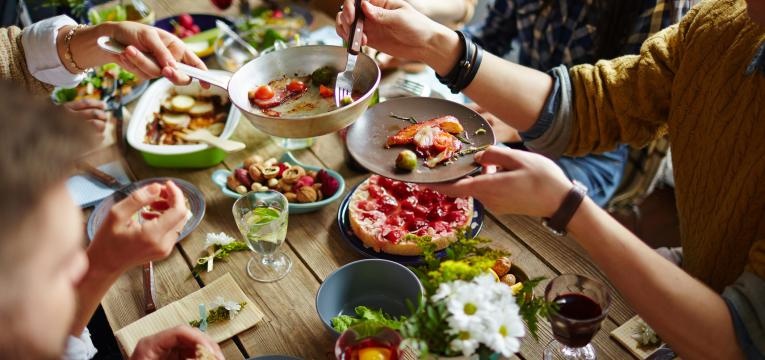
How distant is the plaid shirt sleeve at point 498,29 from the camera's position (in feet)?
7.63

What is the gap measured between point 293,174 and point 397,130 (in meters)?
0.32

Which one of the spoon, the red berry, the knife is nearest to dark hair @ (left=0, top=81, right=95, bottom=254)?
the knife

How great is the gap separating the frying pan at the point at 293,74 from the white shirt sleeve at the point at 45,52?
0.86 ft

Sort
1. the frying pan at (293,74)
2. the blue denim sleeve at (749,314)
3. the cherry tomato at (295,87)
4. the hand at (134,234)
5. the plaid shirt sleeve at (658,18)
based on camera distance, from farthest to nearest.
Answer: the plaid shirt sleeve at (658,18), the cherry tomato at (295,87), the frying pan at (293,74), the blue denim sleeve at (749,314), the hand at (134,234)

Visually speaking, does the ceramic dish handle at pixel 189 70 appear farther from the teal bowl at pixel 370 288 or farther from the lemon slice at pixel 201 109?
the teal bowl at pixel 370 288

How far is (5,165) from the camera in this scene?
2.15 ft

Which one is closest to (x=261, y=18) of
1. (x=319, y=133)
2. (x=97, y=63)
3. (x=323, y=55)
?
(x=97, y=63)

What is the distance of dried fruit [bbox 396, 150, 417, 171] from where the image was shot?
4.58ft

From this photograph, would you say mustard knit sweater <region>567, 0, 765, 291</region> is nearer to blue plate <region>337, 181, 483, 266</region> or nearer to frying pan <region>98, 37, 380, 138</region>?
blue plate <region>337, 181, 483, 266</region>

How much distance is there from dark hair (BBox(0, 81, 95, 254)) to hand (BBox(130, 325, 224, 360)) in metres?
0.49

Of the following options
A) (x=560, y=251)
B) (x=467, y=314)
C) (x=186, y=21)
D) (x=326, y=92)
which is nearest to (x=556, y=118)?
(x=560, y=251)

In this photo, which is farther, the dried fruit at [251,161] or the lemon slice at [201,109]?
the lemon slice at [201,109]

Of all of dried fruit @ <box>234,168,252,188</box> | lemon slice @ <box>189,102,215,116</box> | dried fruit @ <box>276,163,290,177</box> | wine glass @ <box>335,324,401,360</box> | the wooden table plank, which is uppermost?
wine glass @ <box>335,324,401,360</box>

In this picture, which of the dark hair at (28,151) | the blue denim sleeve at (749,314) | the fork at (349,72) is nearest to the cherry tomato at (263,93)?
the fork at (349,72)
